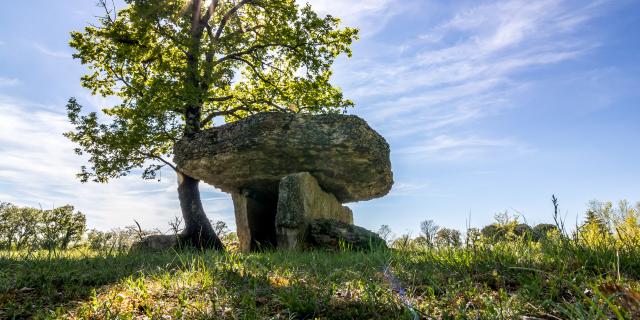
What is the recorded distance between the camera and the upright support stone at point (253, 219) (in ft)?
44.5

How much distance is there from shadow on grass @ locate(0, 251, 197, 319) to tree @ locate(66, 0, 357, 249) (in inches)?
332

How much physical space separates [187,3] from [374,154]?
10.9 meters

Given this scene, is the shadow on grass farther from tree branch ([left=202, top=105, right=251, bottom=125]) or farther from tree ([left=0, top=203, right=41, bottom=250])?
tree ([left=0, top=203, right=41, bottom=250])

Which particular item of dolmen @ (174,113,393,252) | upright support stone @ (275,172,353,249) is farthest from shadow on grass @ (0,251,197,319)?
dolmen @ (174,113,393,252)

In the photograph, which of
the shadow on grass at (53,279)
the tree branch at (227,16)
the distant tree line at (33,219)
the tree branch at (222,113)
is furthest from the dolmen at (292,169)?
the distant tree line at (33,219)

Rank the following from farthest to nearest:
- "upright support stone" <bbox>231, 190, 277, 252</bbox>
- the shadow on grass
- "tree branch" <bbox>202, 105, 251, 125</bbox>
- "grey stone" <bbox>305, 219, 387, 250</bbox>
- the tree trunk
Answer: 1. "tree branch" <bbox>202, 105, 251, 125</bbox>
2. the tree trunk
3. "upright support stone" <bbox>231, 190, 277, 252</bbox>
4. "grey stone" <bbox>305, 219, 387, 250</bbox>
5. the shadow on grass

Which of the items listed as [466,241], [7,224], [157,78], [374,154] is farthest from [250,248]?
[7,224]

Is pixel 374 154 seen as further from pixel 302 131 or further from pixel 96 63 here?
pixel 96 63

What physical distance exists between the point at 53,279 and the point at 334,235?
6.85m

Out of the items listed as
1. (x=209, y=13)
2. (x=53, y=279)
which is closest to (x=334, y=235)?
(x=53, y=279)

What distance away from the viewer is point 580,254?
415 cm

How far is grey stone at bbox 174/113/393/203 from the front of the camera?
1226 centimetres

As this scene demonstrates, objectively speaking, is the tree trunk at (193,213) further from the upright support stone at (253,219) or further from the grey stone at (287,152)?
the grey stone at (287,152)

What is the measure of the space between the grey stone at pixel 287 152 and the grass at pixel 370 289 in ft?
22.9
